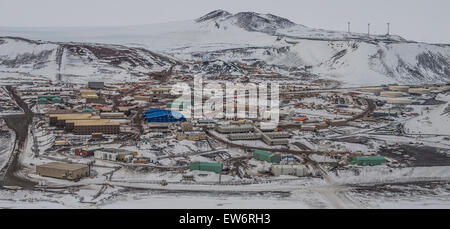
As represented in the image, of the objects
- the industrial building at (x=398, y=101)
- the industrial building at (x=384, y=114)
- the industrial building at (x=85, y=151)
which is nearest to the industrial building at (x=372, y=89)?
the industrial building at (x=398, y=101)

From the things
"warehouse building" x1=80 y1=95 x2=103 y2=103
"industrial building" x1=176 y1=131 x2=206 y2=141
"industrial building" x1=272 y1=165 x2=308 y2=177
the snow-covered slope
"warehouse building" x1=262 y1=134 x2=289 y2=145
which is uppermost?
the snow-covered slope

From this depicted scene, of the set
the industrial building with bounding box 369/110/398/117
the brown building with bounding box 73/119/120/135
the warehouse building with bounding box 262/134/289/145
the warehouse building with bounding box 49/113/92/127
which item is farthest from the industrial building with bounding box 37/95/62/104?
the industrial building with bounding box 369/110/398/117

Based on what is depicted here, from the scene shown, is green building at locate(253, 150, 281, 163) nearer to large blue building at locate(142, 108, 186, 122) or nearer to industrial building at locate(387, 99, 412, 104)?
large blue building at locate(142, 108, 186, 122)

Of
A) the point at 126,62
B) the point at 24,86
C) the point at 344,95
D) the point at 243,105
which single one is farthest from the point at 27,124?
the point at 126,62

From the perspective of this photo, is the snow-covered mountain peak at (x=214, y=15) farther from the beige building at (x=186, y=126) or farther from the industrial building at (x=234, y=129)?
the industrial building at (x=234, y=129)

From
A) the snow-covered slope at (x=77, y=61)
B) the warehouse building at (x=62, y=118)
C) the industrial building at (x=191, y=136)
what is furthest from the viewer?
the snow-covered slope at (x=77, y=61)

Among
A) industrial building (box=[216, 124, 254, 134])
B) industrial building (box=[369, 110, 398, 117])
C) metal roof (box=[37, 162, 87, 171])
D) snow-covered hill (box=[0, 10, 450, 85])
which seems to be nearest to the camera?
metal roof (box=[37, 162, 87, 171])

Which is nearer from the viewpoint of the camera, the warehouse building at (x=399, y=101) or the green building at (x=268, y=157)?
the green building at (x=268, y=157)
